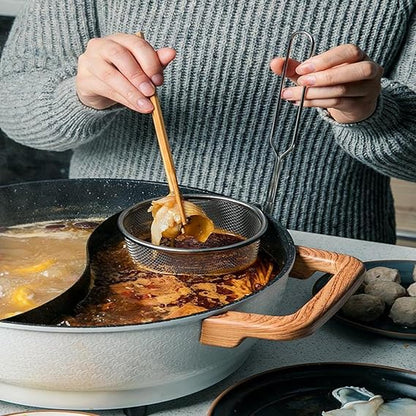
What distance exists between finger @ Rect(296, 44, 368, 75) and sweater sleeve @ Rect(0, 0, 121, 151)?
22.4 inches

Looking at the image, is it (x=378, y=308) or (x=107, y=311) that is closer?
(x=107, y=311)

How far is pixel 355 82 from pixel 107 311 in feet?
2.05

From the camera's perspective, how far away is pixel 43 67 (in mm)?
1958

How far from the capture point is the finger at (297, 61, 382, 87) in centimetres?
137

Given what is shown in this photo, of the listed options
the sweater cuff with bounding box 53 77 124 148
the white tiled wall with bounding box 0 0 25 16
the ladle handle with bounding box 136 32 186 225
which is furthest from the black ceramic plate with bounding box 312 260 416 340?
the white tiled wall with bounding box 0 0 25 16

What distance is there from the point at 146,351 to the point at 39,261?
369mm

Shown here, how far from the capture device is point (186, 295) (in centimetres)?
117

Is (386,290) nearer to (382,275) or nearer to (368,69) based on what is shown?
(382,275)

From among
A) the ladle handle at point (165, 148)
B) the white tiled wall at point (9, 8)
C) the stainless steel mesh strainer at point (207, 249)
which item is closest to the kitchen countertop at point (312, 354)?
the stainless steel mesh strainer at point (207, 249)

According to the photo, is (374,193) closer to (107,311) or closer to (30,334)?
(107,311)

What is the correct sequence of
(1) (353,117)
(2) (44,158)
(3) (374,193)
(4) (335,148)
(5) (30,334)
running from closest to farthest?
(5) (30,334) < (1) (353,117) < (4) (335,148) < (3) (374,193) < (2) (44,158)

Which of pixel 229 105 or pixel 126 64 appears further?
pixel 229 105

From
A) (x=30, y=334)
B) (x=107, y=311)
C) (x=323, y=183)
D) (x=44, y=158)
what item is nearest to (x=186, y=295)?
(x=107, y=311)

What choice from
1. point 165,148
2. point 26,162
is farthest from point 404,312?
point 26,162
